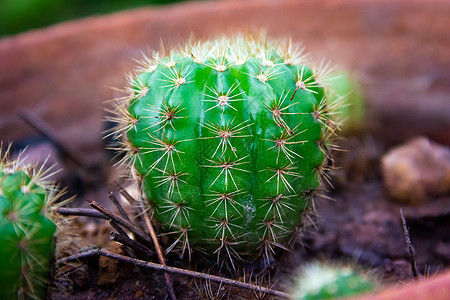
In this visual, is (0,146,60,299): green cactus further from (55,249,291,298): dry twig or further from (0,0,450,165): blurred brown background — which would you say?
(0,0,450,165): blurred brown background

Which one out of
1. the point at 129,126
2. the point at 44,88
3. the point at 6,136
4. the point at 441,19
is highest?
the point at 441,19

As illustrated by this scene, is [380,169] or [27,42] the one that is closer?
Result: [380,169]

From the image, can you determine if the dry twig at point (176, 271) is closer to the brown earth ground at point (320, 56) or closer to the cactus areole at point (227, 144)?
the cactus areole at point (227, 144)

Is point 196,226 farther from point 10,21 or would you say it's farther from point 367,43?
point 10,21

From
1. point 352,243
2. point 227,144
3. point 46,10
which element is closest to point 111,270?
point 227,144

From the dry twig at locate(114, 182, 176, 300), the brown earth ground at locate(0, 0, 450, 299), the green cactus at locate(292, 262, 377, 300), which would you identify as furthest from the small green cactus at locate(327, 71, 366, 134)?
the green cactus at locate(292, 262, 377, 300)

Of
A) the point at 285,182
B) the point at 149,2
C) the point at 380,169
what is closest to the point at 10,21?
the point at 149,2

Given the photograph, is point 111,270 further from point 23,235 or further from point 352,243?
point 352,243
